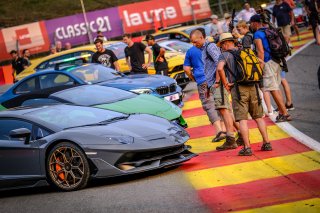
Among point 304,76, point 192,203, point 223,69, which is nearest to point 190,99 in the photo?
point 304,76

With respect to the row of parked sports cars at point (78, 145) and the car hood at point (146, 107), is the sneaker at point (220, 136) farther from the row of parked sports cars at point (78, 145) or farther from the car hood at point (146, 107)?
the row of parked sports cars at point (78, 145)

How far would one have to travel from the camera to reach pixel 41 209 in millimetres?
9023

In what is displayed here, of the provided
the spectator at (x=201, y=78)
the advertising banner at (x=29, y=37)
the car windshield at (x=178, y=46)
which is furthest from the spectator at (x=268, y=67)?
the advertising banner at (x=29, y=37)

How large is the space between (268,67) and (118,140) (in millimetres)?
4852

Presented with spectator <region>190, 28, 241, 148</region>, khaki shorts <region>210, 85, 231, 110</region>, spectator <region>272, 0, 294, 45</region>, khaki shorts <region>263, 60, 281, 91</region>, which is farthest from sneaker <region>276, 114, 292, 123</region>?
spectator <region>272, 0, 294, 45</region>

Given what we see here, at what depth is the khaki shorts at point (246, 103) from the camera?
10.9 m

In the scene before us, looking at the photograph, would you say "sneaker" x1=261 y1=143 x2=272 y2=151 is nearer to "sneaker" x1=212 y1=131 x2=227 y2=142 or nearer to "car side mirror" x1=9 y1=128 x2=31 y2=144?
"sneaker" x1=212 y1=131 x2=227 y2=142

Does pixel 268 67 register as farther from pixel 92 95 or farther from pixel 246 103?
pixel 246 103

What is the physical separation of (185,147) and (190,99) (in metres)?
9.31

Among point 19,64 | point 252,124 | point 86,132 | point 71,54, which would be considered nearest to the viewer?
point 86,132

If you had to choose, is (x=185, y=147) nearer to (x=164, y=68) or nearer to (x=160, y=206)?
(x=160, y=206)

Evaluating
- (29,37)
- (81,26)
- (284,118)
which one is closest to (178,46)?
(284,118)

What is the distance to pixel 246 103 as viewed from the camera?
11.0m

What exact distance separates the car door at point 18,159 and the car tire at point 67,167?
23cm
